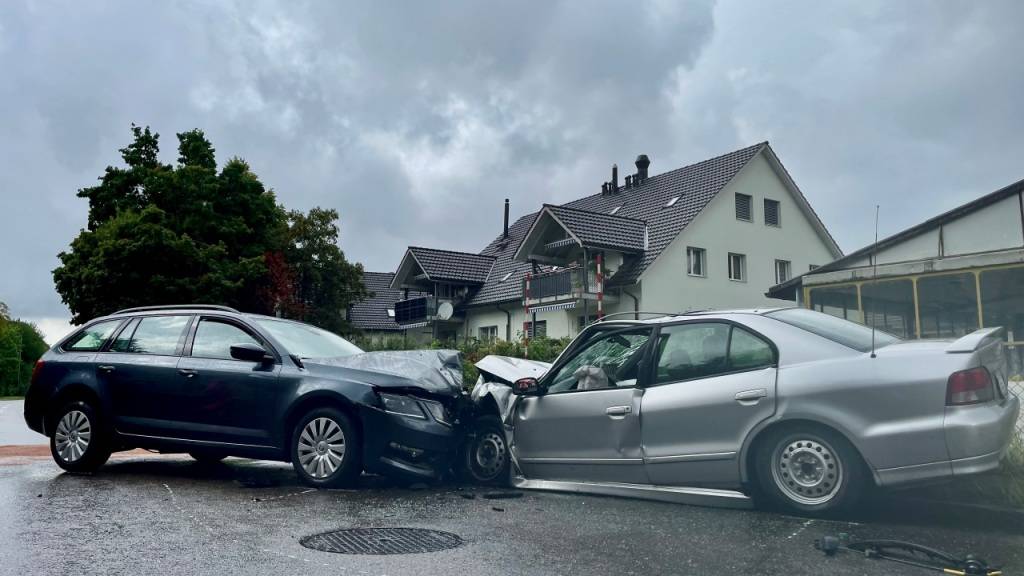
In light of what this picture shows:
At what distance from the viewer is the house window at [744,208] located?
3662cm

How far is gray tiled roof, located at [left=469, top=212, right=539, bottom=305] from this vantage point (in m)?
40.4

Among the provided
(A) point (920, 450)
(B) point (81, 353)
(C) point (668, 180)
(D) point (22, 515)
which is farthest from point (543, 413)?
(C) point (668, 180)

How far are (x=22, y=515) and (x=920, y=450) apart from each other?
6145 millimetres

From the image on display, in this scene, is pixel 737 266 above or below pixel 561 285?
above

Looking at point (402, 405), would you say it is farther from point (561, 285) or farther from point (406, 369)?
point (561, 285)

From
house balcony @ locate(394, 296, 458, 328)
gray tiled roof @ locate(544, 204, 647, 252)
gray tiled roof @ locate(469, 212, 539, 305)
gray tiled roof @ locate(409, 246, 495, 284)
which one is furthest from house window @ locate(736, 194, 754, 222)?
gray tiled roof @ locate(409, 246, 495, 284)

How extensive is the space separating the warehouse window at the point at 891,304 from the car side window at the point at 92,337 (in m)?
12.6

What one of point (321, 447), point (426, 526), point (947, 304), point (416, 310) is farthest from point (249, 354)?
point (416, 310)

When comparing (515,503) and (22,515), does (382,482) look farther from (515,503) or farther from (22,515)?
(22,515)

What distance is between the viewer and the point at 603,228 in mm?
34156

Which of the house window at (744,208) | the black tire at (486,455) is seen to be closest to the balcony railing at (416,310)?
the house window at (744,208)

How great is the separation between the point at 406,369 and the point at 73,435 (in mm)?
3470

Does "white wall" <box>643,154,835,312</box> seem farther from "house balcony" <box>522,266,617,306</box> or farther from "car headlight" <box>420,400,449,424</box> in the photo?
"car headlight" <box>420,400,449,424</box>

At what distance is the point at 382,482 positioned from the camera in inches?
327
